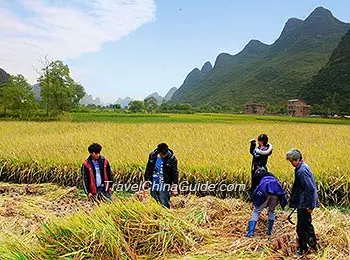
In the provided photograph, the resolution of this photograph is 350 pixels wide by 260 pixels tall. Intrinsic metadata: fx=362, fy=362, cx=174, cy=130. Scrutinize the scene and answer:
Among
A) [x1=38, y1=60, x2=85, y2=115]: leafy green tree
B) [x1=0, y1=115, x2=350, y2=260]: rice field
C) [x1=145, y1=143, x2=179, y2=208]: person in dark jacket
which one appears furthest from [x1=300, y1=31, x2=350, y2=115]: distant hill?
[x1=145, y1=143, x2=179, y2=208]: person in dark jacket

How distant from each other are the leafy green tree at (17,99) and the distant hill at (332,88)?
34.4 m

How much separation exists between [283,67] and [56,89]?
61.3 meters

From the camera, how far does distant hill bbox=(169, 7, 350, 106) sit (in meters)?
68.2

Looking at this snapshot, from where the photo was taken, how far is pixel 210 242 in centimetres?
414

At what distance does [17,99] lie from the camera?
2814 centimetres

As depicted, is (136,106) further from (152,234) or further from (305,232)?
(305,232)

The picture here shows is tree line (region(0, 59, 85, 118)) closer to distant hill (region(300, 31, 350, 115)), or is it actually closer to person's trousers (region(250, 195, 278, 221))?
person's trousers (region(250, 195, 278, 221))

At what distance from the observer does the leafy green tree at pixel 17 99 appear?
28.1 meters

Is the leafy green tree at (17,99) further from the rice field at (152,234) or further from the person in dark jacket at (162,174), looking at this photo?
the person in dark jacket at (162,174)

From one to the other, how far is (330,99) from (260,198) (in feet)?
158

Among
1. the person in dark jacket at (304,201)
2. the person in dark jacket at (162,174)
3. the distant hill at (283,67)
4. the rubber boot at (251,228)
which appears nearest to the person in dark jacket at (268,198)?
the rubber boot at (251,228)

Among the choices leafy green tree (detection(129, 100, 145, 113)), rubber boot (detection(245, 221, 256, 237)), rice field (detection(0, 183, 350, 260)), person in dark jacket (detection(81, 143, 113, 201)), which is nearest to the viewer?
rice field (detection(0, 183, 350, 260))

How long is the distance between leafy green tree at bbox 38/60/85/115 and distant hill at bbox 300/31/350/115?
3148 centimetres

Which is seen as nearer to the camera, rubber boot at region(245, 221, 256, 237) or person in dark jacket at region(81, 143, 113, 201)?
rubber boot at region(245, 221, 256, 237)
